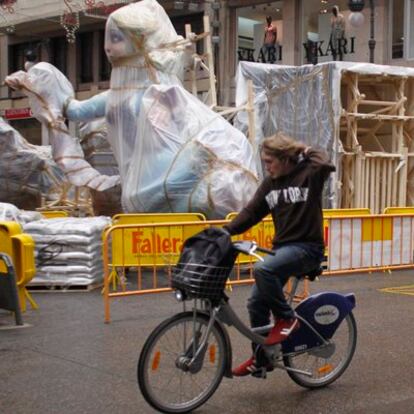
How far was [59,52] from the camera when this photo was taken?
35375mm

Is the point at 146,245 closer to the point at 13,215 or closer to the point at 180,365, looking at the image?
the point at 13,215

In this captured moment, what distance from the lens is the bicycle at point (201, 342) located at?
462 cm

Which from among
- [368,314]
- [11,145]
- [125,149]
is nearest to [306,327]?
[368,314]

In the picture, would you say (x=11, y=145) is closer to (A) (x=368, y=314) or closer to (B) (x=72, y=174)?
(B) (x=72, y=174)

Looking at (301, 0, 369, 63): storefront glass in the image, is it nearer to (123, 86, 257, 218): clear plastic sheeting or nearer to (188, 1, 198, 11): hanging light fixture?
(188, 1, 198, 11): hanging light fixture

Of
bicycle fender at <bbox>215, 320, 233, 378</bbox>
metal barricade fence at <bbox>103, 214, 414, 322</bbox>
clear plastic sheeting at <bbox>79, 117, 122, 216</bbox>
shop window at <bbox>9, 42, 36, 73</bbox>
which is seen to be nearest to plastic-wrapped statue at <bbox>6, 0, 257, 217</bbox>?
metal barricade fence at <bbox>103, 214, 414, 322</bbox>

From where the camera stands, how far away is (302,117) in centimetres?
1506

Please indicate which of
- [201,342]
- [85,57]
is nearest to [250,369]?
[201,342]

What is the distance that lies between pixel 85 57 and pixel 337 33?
1480cm

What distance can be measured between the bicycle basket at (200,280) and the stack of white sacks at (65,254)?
5604 mm

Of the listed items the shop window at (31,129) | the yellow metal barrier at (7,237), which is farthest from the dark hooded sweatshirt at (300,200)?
the shop window at (31,129)

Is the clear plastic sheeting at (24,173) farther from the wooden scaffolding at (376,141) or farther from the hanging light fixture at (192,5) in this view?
the hanging light fixture at (192,5)

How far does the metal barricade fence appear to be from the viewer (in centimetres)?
930

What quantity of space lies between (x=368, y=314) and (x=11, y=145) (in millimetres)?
12141
